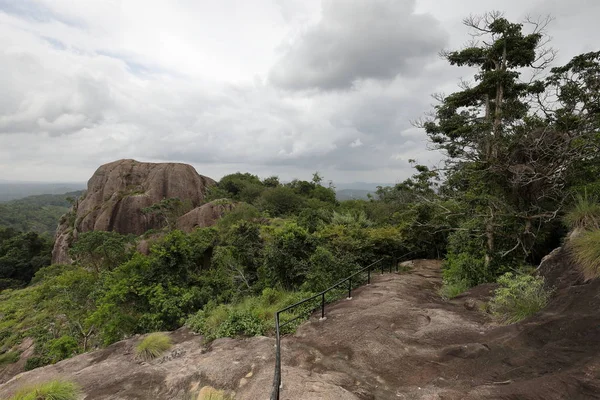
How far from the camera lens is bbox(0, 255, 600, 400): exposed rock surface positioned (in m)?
4.08

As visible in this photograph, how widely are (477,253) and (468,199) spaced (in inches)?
99.5

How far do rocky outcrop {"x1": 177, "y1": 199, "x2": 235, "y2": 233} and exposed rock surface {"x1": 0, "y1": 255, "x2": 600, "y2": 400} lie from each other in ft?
88.5

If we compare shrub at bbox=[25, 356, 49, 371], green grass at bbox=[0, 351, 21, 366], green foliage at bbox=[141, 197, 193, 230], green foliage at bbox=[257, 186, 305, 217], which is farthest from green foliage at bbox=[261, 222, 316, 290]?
green foliage at bbox=[141, 197, 193, 230]

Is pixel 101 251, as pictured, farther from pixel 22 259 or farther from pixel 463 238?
pixel 22 259

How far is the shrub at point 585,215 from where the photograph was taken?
6.87 m

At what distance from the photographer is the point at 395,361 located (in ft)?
17.5

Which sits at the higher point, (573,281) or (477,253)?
(573,281)

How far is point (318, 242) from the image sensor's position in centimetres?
1305

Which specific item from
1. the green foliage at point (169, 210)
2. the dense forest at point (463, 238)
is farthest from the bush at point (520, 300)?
the green foliage at point (169, 210)

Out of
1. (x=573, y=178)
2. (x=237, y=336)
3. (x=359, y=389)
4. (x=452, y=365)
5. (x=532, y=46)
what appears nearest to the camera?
(x=359, y=389)

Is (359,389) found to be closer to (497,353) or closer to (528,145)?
(497,353)

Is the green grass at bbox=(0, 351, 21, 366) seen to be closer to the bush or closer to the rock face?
the bush

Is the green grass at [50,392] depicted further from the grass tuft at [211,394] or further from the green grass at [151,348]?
the grass tuft at [211,394]

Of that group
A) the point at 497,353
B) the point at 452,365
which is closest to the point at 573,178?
the point at 497,353
